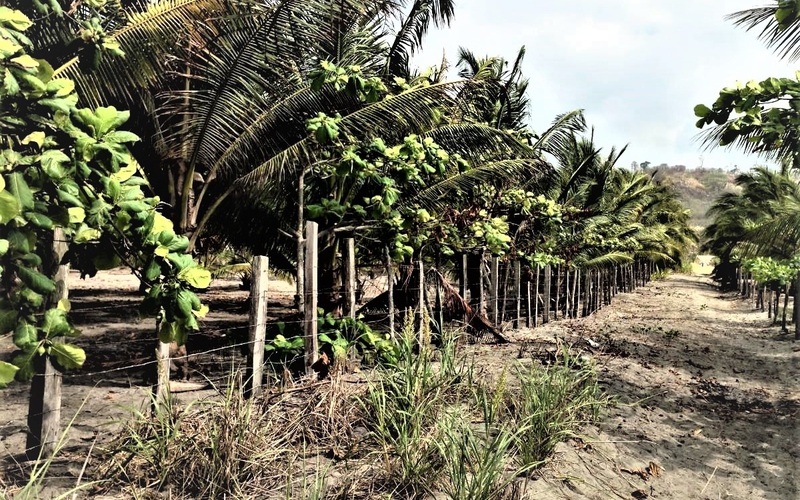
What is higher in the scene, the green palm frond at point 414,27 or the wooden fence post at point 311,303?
the green palm frond at point 414,27

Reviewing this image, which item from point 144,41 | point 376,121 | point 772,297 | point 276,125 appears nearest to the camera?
point 144,41

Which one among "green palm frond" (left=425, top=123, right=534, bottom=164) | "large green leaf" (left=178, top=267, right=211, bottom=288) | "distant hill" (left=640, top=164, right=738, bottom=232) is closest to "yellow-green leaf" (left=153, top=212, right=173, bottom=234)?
"large green leaf" (left=178, top=267, right=211, bottom=288)

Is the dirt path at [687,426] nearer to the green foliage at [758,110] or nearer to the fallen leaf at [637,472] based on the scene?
the fallen leaf at [637,472]

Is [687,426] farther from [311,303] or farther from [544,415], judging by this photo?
[311,303]

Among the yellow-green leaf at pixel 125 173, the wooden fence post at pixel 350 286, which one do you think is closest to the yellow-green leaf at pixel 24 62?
the yellow-green leaf at pixel 125 173

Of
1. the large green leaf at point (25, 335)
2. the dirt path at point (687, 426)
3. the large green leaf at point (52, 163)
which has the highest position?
the large green leaf at point (52, 163)

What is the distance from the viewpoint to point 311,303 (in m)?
4.80

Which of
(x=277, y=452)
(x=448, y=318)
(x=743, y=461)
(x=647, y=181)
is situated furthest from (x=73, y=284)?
(x=647, y=181)

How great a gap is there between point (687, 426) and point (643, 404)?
20.3 inches

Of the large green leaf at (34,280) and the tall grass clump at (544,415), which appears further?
the tall grass clump at (544,415)

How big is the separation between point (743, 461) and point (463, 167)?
14.1 feet

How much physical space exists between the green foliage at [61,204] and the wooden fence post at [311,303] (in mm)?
2331

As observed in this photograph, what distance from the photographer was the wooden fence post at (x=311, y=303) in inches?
188

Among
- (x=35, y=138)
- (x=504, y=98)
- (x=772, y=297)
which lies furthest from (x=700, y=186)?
(x=35, y=138)
